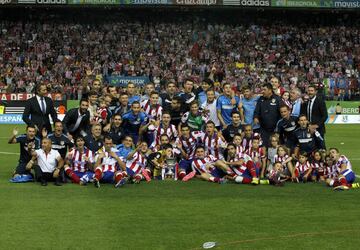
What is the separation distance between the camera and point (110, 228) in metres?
8.71

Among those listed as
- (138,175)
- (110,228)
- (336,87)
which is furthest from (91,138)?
(336,87)

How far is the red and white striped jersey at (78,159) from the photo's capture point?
1239 cm

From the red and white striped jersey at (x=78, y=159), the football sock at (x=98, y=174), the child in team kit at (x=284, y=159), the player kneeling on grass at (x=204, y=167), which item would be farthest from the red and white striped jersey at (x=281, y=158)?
the red and white striped jersey at (x=78, y=159)

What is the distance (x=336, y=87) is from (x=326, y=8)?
5.81m

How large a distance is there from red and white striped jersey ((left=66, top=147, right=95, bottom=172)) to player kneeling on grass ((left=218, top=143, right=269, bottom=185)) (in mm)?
2455

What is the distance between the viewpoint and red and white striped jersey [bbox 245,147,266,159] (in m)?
13.1

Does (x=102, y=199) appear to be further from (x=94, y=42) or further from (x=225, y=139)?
(x=94, y=42)

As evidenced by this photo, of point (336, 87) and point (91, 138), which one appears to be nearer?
point (91, 138)

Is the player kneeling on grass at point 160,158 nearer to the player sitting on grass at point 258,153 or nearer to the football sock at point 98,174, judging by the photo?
the football sock at point 98,174

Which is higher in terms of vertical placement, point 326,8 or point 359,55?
point 326,8

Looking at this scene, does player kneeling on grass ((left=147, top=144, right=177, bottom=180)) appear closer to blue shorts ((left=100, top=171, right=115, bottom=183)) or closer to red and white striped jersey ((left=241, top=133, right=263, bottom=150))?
blue shorts ((left=100, top=171, right=115, bottom=183))

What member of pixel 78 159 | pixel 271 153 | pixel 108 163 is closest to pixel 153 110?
pixel 108 163

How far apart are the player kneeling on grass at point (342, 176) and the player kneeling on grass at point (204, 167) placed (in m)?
2.05

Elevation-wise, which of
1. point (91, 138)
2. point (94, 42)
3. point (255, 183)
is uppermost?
point (94, 42)
